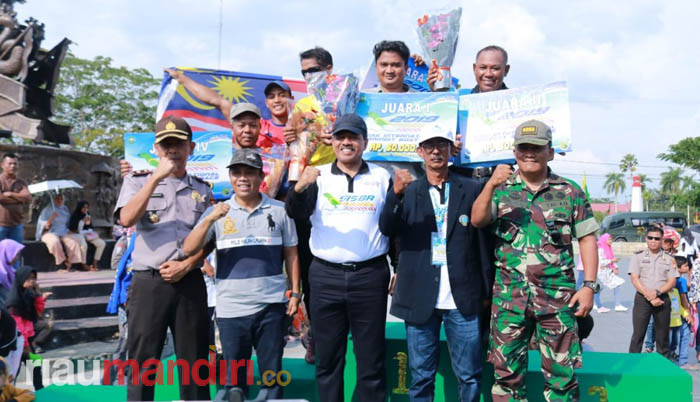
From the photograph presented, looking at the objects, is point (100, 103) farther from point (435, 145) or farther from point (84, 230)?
point (435, 145)

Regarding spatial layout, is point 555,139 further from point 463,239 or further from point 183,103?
point 183,103

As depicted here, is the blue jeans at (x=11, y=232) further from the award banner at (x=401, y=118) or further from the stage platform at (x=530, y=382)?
the award banner at (x=401, y=118)

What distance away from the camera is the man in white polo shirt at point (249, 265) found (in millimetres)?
3266

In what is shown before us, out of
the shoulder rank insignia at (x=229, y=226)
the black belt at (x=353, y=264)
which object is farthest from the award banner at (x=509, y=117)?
the shoulder rank insignia at (x=229, y=226)

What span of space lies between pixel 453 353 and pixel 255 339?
1.25 metres

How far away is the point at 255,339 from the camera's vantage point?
11.0 ft

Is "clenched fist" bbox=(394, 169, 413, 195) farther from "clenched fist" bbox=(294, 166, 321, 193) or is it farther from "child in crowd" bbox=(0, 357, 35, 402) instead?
"child in crowd" bbox=(0, 357, 35, 402)

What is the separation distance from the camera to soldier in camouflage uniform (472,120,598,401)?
122 inches

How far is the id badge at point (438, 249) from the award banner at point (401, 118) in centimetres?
82

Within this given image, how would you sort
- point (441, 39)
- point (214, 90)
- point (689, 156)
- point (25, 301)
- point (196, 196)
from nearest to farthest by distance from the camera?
1. point (196, 196)
2. point (441, 39)
3. point (214, 90)
4. point (25, 301)
5. point (689, 156)

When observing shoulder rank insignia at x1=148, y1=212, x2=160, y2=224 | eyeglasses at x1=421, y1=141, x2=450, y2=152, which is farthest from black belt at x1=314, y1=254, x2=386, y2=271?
shoulder rank insignia at x1=148, y1=212, x2=160, y2=224

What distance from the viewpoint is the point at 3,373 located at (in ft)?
11.2

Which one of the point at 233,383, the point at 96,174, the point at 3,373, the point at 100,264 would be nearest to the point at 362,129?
the point at 233,383

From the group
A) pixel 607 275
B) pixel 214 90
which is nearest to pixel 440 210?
pixel 214 90
